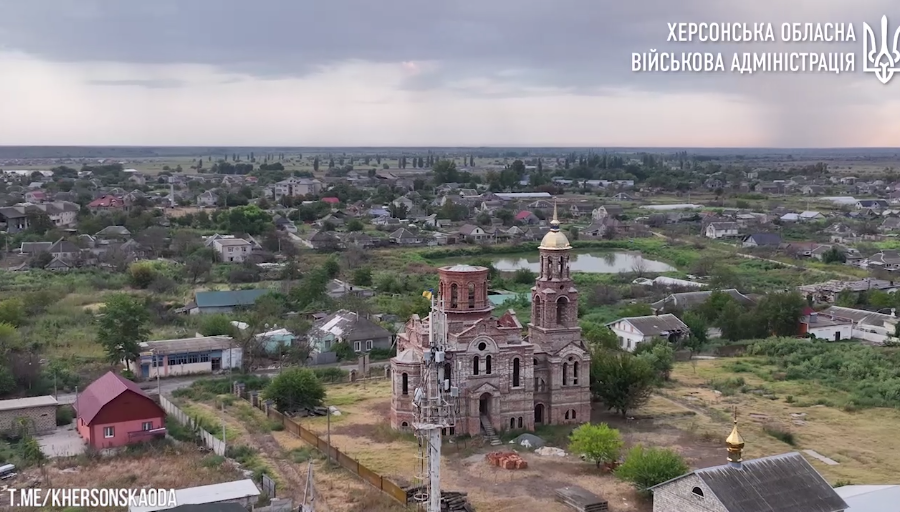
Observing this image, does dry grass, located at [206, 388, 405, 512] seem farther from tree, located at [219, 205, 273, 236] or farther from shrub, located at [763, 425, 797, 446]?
tree, located at [219, 205, 273, 236]

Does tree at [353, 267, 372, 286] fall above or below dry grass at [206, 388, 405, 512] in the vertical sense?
above

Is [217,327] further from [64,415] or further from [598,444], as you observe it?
[598,444]

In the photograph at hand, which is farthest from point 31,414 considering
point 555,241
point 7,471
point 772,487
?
point 772,487

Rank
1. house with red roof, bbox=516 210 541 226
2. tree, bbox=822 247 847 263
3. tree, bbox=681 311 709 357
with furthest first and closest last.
Answer: 1. house with red roof, bbox=516 210 541 226
2. tree, bbox=822 247 847 263
3. tree, bbox=681 311 709 357

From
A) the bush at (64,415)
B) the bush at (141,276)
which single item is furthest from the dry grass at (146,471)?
the bush at (141,276)

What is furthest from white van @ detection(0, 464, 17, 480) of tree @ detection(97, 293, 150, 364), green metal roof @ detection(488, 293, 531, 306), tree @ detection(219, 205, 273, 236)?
tree @ detection(219, 205, 273, 236)

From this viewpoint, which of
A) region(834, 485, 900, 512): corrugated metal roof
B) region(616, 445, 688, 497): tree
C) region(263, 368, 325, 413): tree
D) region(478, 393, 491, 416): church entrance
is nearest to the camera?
region(834, 485, 900, 512): corrugated metal roof

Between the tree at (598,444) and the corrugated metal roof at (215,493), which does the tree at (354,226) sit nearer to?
the tree at (598,444)
